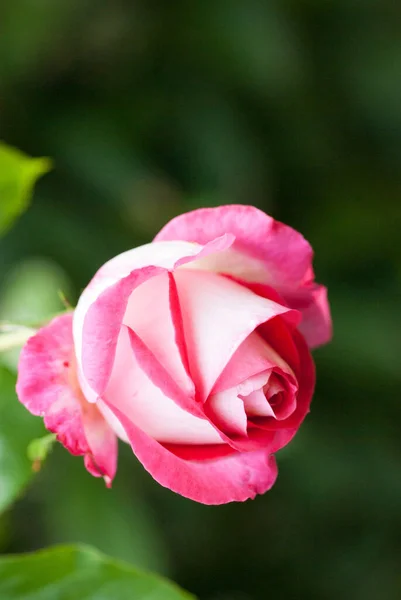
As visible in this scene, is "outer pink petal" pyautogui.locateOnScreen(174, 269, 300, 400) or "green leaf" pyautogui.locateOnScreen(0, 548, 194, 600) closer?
"outer pink petal" pyautogui.locateOnScreen(174, 269, 300, 400)

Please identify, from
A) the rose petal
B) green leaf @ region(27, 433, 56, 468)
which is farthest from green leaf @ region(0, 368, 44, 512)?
the rose petal

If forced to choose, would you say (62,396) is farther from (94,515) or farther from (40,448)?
(94,515)

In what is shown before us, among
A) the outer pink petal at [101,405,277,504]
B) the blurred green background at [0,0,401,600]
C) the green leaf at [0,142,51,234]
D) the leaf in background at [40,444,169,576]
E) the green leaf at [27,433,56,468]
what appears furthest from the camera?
the blurred green background at [0,0,401,600]

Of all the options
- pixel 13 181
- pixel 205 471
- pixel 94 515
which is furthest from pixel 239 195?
pixel 205 471

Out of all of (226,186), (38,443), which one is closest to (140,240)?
(226,186)

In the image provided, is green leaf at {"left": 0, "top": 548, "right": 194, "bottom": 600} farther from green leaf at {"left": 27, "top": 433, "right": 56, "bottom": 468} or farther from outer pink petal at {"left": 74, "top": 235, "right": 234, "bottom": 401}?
outer pink petal at {"left": 74, "top": 235, "right": 234, "bottom": 401}

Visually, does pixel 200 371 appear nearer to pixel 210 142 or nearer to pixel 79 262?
pixel 79 262

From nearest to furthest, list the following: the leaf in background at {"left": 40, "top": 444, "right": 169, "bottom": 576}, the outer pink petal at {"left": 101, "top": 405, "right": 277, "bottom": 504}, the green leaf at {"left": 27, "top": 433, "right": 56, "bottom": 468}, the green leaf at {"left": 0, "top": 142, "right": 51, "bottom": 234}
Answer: the outer pink petal at {"left": 101, "top": 405, "right": 277, "bottom": 504}
the green leaf at {"left": 27, "top": 433, "right": 56, "bottom": 468}
the green leaf at {"left": 0, "top": 142, "right": 51, "bottom": 234}
the leaf in background at {"left": 40, "top": 444, "right": 169, "bottom": 576}
